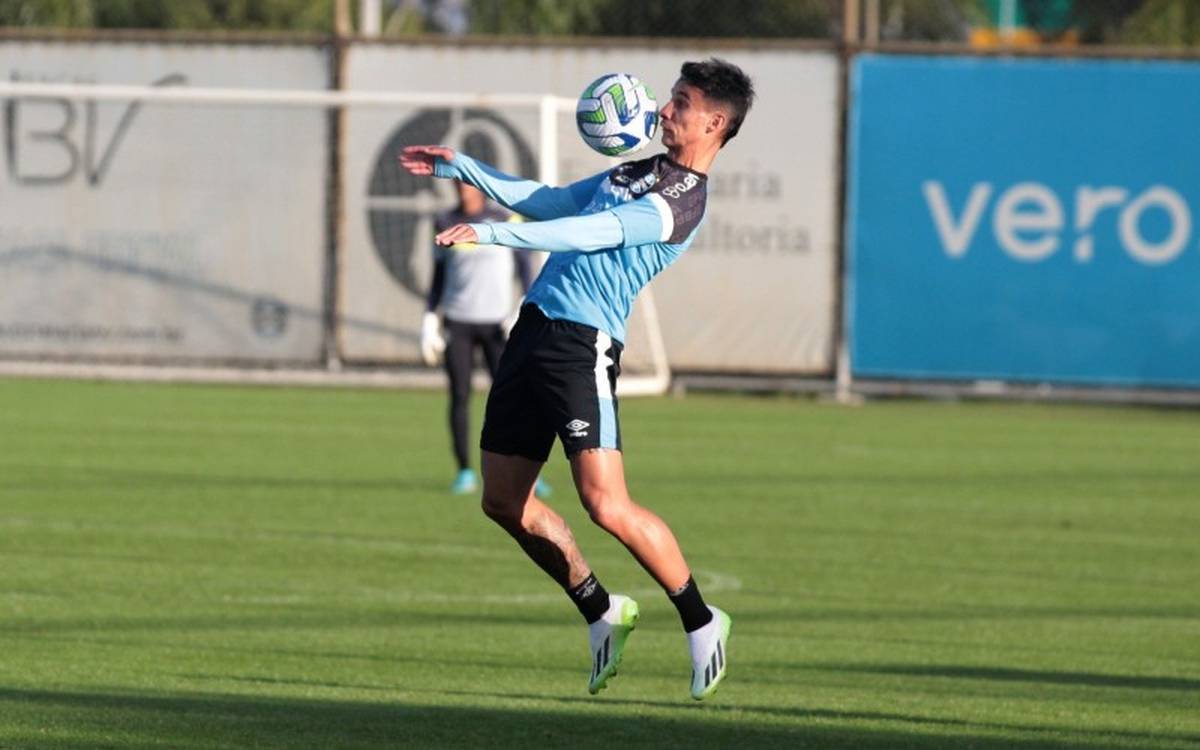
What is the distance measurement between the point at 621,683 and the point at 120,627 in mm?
2496

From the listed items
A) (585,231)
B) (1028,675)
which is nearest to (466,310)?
(1028,675)

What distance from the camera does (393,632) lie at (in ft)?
37.5

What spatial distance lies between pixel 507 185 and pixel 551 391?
98cm

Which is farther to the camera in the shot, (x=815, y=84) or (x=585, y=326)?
(x=815, y=84)

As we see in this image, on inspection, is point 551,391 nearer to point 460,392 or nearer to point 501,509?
point 501,509

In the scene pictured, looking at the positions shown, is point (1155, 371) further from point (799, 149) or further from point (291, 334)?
point (291, 334)

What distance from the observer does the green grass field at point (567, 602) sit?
9.08 meters

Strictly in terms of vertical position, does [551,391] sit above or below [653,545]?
above

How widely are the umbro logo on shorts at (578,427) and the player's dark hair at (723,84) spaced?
1.17 m

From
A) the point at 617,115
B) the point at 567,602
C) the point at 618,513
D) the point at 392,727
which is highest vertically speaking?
the point at 617,115

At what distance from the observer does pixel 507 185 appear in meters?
9.60

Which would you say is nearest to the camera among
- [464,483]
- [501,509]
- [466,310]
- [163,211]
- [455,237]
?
[455,237]

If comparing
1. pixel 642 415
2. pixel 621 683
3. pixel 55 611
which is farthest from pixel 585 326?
pixel 642 415

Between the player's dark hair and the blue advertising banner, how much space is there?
1812 centimetres
